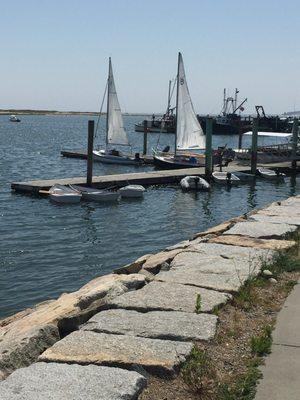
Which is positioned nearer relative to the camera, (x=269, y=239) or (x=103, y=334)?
(x=103, y=334)

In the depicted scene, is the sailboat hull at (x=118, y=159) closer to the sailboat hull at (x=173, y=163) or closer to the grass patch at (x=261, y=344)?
the sailboat hull at (x=173, y=163)

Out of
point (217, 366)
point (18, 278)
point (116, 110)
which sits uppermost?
point (116, 110)

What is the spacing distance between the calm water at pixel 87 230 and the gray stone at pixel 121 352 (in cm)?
660

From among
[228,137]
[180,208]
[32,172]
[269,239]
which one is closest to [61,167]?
[32,172]

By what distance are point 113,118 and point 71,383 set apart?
42046 mm

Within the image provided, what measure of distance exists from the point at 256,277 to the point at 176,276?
89 cm

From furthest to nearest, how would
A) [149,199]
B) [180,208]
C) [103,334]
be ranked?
[149,199], [180,208], [103,334]

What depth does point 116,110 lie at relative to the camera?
4506cm

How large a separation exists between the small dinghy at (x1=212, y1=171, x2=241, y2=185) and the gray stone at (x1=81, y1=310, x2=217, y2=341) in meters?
28.1

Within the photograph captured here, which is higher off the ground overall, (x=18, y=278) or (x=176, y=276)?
(x=176, y=276)

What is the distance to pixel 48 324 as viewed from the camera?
549cm

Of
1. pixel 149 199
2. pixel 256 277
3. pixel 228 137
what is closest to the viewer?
pixel 256 277

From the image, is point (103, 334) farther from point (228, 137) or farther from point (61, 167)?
point (228, 137)

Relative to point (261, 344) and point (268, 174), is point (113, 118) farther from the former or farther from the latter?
point (261, 344)
